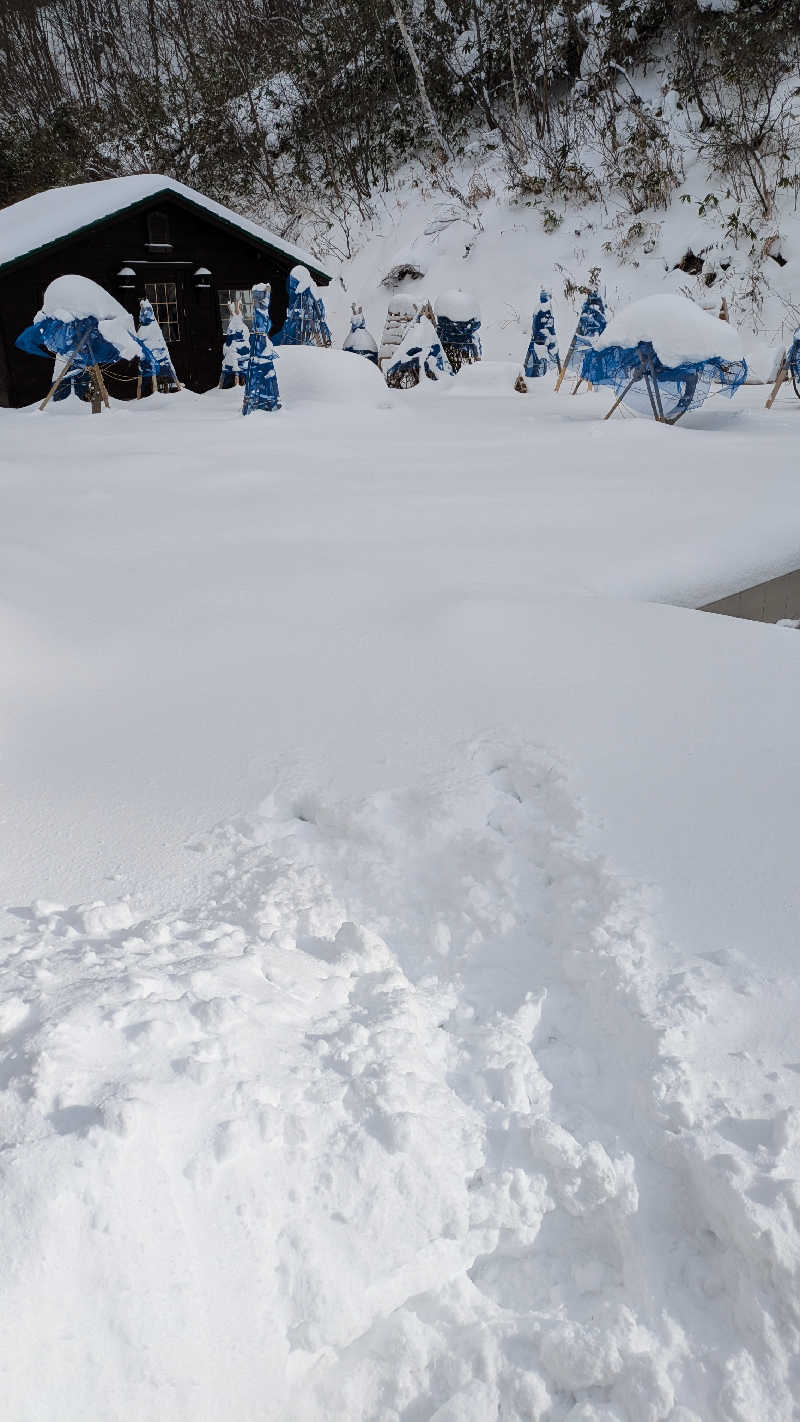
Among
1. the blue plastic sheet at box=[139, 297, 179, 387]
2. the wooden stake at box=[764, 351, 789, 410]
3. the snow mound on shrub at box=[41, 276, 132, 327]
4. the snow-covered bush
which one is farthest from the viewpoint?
the snow-covered bush

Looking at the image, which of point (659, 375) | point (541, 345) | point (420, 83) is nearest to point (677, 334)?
point (659, 375)

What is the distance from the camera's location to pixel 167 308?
1510cm

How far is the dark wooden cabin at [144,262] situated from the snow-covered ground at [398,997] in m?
10.1

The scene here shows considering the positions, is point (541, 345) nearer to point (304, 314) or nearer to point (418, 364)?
point (418, 364)

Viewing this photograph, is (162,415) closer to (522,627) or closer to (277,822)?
(522,627)

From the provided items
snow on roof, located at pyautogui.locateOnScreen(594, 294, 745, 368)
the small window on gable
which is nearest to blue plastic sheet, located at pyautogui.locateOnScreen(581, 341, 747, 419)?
snow on roof, located at pyautogui.locateOnScreen(594, 294, 745, 368)

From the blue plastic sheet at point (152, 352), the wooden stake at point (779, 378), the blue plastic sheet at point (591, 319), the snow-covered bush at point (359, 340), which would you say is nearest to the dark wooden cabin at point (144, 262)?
the blue plastic sheet at point (152, 352)

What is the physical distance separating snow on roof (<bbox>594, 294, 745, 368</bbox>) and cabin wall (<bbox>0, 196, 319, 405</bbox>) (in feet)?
26.1

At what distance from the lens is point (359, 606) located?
456cm

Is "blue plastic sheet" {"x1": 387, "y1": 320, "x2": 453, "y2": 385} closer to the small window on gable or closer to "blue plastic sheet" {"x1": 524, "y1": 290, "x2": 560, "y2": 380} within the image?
"blue plastic sheet" {"x1": 524, "y1": 290, "x2": 560, "y2": 380}

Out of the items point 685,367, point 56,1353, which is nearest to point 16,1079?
point 56,1353

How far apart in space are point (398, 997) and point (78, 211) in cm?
1474

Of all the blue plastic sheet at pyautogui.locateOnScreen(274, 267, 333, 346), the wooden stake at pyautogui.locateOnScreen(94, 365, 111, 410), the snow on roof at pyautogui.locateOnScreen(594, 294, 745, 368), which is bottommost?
the wooden stake at pyautogui.locateOnScreen(94, 365, 111, 410)

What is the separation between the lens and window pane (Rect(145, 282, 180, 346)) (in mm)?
14933
